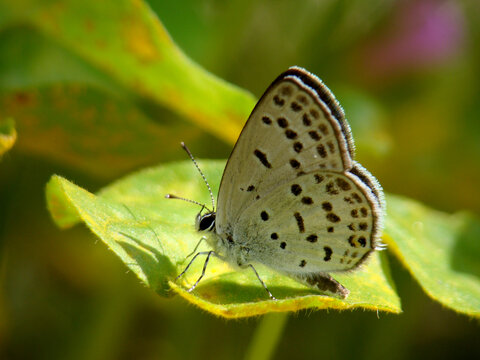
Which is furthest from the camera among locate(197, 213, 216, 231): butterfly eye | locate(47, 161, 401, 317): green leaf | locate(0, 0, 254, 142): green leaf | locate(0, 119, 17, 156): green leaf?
locate(0, 0, 254, 142): green leaf

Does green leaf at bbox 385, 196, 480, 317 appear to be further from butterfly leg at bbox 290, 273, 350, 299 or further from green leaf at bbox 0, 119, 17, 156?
green leaf at bbox 0, 119, 17, 156

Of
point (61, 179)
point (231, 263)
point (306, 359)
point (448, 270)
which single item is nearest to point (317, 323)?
point (306, 359)

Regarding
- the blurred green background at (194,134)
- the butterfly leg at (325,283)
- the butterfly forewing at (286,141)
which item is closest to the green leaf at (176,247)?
the butterfly leg at (325,283)

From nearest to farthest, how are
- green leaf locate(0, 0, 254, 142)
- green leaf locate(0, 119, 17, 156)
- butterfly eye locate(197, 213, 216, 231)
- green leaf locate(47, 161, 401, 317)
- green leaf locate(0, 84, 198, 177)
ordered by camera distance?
green leaf locate(47, 161, 401, 317) < green leaf locate(0, 119, 17, 156) < butterfly eye locate(197, 213, 216, 231) < green leaf locate(0, 0, 254, 142) < green leaf locate(0, 84, 198, 177)

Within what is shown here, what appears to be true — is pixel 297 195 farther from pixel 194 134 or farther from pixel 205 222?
pixel 194 134

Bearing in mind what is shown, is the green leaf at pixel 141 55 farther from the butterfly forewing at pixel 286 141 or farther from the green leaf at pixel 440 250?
the green leaf at pixel 440 250

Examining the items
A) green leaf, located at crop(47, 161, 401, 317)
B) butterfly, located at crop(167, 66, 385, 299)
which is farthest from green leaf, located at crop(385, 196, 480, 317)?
butterfly, located at crop(167, 66, 385, 299)

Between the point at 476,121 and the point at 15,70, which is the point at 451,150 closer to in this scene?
the point at 476,121
